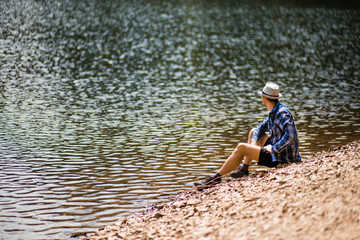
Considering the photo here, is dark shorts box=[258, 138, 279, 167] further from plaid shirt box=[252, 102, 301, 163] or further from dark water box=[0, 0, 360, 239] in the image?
dark water box=[0, 0, 360, 239]

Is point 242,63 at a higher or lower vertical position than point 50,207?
higher

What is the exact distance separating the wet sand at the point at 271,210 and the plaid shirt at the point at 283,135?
0.29 metres

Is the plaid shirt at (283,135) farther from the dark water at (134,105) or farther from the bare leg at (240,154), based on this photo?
the dark water at (134,105)

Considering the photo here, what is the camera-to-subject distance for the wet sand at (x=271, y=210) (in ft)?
22.3

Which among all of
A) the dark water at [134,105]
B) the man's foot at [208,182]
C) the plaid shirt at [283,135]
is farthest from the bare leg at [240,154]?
the dark water at [134,105]

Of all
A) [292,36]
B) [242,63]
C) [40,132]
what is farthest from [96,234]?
[292,36]

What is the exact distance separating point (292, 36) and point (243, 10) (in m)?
27.9

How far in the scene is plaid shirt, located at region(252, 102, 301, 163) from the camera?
10406 millimetres

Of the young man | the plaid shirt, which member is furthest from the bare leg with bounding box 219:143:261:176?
the plaid shirt

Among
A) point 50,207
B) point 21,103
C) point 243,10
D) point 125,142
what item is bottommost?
point 50,207

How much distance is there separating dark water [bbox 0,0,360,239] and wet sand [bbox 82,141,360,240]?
2.91ft

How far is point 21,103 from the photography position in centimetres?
2027

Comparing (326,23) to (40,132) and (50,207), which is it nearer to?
(40,132)

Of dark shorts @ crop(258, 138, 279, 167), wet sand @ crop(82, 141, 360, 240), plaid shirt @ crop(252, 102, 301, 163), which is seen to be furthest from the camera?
dark shorts @ crop(258, 138, 279, 167)
